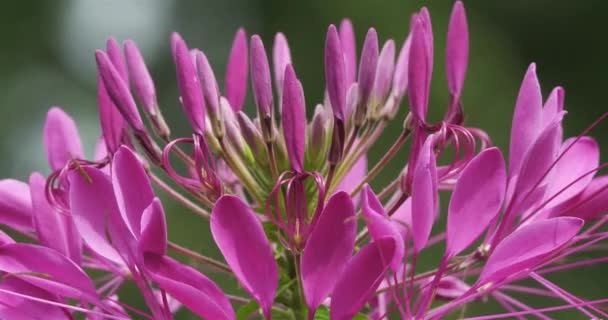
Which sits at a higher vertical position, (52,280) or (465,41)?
(465,41)

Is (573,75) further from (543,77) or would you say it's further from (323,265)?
(323,265)

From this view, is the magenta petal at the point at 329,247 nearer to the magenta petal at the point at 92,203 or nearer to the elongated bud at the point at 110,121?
the magenta petal at the point at 92,203

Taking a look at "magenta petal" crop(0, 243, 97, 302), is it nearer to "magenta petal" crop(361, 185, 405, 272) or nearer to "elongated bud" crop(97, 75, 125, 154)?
"elongated bud" crop(97, 75, 125, 154)

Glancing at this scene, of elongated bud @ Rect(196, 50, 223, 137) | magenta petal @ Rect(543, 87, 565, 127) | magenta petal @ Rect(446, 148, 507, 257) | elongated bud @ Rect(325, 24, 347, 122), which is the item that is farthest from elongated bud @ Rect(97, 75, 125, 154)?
magenta petal @ Rect(543, 87, 565, 127)

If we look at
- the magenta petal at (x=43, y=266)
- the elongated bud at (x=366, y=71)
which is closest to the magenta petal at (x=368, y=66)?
the elongated bud at (x=366, y=71)

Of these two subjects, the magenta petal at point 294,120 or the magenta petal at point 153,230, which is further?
the magenta petal at point 294,120

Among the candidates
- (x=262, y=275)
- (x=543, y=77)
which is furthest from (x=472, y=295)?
(x=543, y=77)

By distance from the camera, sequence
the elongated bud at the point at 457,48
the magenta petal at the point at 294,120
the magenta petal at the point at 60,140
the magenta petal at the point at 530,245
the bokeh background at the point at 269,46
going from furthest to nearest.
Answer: the bokeh background at the point at 269,46
the magenta petal at the point at 60,140
the elongated bud at the point at 457,48
the magenta petal at the point at 294,120
the magenta petal at the point at 530,245
